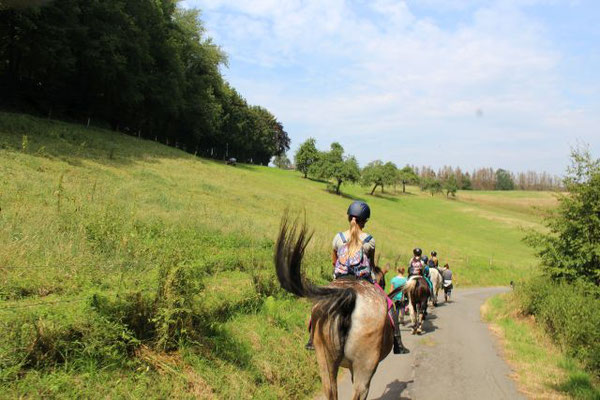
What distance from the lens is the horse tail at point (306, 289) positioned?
4.49m

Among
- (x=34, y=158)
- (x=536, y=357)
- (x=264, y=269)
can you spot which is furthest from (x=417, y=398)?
(x=34, y=158)

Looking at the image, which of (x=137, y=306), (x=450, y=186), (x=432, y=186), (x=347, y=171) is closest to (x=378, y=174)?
(x=347, y=171)

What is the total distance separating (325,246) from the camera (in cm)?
1816

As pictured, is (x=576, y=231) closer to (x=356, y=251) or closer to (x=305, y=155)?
(x=356, y=251)

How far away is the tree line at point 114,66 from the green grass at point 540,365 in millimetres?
35393

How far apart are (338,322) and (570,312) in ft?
30.8

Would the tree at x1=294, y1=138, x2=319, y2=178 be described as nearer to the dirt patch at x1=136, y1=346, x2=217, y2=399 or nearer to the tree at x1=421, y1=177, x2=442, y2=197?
the tree at x1=421, y1=177, x2=442, y2=197

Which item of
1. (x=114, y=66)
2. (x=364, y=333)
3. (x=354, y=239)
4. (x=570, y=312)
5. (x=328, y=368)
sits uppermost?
(x=114, y=66)

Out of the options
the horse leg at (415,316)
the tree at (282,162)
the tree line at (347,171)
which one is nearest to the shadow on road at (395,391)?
the horse leg at (415,316)

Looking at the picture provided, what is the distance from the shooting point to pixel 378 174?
285ft

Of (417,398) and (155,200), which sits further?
(155,200)

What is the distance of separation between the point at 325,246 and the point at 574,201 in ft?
32.7

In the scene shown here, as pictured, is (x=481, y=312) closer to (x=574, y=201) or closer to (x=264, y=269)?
(x=574, y=201)

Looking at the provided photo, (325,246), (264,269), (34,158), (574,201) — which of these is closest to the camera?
(264,269)
